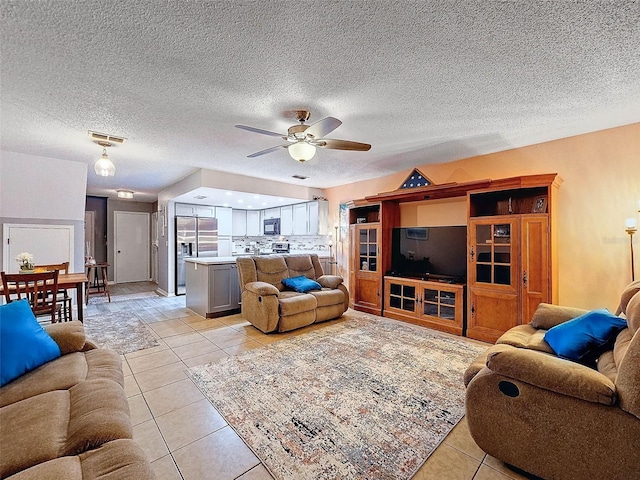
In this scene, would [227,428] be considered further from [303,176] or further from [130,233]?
[130,233]

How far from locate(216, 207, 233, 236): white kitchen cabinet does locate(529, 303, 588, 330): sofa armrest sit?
263 inches

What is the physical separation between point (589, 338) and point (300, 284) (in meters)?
3.33

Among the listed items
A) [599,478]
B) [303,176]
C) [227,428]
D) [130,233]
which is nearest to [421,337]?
[599,478]

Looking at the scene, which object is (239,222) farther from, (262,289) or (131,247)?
(262,289)

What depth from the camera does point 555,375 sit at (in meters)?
1.44

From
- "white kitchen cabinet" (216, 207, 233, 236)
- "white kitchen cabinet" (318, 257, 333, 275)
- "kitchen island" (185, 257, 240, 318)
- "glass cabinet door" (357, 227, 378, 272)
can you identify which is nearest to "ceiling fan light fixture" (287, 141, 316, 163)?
"glass cabinet door" (357, 227, 378, 272)

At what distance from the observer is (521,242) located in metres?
3.37

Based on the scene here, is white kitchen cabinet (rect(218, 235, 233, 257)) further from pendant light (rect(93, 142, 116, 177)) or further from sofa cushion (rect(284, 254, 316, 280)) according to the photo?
pendant light (rect(93, 142, 116, 177))

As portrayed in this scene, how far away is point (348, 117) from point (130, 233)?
8134 millimetres

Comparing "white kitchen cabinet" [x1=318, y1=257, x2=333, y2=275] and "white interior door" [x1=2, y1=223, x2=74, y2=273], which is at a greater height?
"white interior door" [x1=2, y1=223, x2=74, y2=273]

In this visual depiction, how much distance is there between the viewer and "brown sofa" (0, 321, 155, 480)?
3.28 feet

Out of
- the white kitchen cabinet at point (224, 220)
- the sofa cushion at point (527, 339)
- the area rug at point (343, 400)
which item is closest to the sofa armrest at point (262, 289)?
the area rug at point (343, 400)

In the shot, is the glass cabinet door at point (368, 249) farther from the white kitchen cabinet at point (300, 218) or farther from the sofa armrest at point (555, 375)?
the sofa armrest at point (555, 375)

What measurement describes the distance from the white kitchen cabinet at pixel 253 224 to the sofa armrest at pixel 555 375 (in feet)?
23.4
